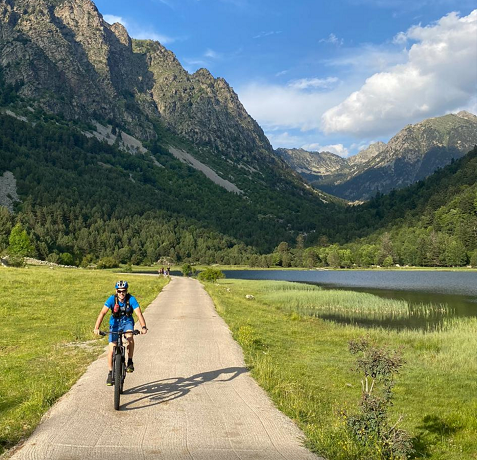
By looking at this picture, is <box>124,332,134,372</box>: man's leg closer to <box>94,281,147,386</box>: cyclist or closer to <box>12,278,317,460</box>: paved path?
<box>94,281,147,386</box>: cyclist

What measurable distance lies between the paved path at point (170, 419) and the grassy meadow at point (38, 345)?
567 millimetres

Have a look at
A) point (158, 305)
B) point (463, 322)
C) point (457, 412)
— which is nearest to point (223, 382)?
point (457, 412)

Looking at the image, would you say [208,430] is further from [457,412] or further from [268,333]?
[268,333]

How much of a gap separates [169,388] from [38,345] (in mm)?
10474

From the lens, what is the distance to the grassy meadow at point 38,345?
10.1m

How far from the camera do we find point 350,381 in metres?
17.5

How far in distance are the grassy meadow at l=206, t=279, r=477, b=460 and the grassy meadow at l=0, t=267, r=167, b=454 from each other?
251 inches

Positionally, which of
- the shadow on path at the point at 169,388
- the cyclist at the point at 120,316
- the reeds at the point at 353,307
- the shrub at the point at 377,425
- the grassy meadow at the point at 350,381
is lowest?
the reeds at the point at 353,307

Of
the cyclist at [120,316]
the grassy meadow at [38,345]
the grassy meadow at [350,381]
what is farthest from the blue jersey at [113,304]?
the grassy meadow at [350,381]

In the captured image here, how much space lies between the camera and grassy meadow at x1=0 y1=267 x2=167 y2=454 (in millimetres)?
10055

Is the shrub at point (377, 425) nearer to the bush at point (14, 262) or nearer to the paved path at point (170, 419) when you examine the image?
the paved path at point (170, 419)

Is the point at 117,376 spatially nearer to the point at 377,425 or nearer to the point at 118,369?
the point at 118,369

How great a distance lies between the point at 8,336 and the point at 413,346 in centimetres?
2559

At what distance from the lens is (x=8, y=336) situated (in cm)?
2156
